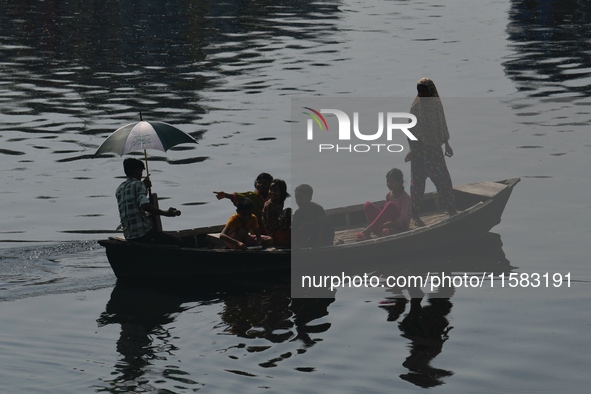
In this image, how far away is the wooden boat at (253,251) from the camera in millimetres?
16719

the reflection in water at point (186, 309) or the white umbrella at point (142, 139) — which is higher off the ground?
the white umbrella at point (142, 139)

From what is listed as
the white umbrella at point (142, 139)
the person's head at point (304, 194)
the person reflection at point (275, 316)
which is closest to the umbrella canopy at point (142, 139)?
the white umbrella at point (142, 139)

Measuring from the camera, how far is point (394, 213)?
59.7ft

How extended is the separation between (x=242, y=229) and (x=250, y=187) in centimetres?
527

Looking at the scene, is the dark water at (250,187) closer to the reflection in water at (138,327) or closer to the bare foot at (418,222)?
the reflection in water at (138,327)

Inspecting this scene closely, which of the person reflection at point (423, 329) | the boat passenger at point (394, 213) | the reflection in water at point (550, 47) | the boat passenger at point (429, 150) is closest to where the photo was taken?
the person reflection at point (423, 329)

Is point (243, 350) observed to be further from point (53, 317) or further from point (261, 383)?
point (53, 317)

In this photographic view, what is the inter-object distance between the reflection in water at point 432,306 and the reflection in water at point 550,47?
42.4 ft

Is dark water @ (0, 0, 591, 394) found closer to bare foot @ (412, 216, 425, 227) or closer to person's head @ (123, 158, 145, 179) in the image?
bare foot @ (412, 216, 425, 227)

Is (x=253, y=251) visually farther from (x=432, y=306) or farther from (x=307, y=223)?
(x=432, y=306)

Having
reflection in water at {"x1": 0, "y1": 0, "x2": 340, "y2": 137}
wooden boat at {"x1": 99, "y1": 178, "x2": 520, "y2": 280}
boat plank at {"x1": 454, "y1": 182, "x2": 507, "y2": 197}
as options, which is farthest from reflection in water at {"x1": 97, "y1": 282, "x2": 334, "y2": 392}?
reflection in water at {"x1": 0, "y1": 0, "x2": 340, "y2": 137}

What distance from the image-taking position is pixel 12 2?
5347cm

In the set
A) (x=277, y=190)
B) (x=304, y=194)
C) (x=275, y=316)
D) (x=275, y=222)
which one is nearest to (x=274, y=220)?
(x=275, y=222)

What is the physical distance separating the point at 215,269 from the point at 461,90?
623 inches
